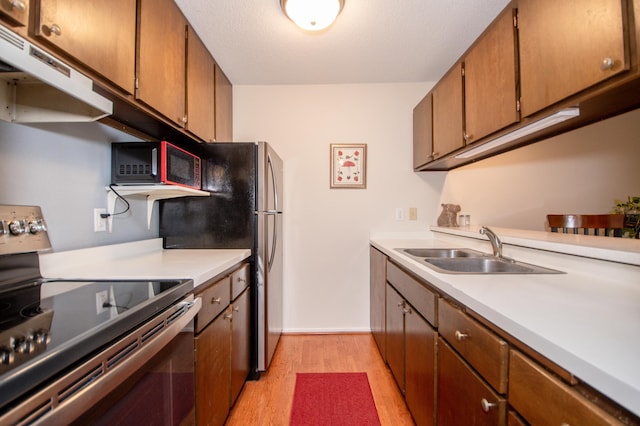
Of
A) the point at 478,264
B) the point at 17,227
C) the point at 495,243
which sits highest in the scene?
the point at 17,227

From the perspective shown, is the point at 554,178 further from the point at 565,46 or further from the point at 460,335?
the point at 460,335

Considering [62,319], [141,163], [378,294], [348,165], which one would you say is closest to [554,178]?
[348,165]

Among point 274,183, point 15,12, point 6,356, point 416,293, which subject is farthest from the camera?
point 274,183

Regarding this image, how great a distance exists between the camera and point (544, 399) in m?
0.57

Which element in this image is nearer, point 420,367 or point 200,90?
point 420,367

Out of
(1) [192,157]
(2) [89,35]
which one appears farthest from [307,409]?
(2) [89,35]

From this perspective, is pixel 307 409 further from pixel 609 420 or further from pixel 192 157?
pixel 192 157

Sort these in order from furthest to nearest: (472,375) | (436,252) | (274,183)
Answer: (274,183) < (436,252) < (472,375)

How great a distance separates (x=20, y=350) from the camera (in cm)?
50

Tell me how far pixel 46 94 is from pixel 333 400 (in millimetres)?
2060

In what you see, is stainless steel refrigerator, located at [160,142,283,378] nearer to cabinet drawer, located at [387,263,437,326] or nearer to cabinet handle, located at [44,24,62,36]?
cabinet drawer, located at [387,263,437,326]

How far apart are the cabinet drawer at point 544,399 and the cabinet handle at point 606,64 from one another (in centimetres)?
96

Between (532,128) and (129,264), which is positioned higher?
(532,128)

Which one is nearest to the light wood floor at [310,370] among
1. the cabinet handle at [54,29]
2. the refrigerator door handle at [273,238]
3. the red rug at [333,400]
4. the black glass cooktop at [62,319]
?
the red rug at [333,400]
